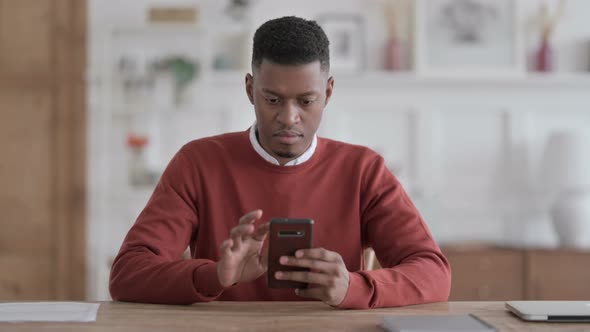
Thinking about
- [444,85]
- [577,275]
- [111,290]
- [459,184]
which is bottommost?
[577,275]

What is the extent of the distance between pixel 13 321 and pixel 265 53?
78 cm

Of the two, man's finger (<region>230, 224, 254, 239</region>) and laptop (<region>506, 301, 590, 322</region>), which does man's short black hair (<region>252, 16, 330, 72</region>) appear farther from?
laptop (<region>506, 301, 590, 322</region>)

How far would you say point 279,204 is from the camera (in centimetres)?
178

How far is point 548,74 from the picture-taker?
421 cm

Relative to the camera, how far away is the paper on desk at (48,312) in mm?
1286

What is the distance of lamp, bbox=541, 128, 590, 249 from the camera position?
390cm

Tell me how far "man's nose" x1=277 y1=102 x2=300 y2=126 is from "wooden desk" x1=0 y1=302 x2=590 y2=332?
1.32 ft

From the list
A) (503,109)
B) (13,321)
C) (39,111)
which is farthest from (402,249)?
(39,111)

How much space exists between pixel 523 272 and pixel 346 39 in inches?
62.9

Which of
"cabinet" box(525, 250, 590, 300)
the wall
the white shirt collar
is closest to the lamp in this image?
"cabinet" box(525, 250, 590, 300)

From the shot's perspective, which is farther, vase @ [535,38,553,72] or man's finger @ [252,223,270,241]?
vase @ [535,38,553,72]

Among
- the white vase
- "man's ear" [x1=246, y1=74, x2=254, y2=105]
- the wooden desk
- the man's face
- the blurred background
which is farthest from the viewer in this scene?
the blurred background

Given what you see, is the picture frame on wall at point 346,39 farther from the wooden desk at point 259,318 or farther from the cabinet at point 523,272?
the wooden desk at point 259,318

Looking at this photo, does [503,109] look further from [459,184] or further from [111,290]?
[111,290]
